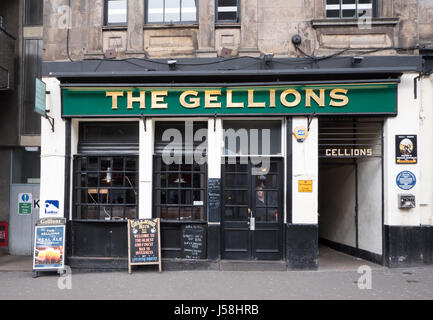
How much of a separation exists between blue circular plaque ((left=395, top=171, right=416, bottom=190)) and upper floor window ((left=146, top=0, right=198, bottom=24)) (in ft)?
20.8

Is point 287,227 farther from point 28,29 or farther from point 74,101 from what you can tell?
point 28,29

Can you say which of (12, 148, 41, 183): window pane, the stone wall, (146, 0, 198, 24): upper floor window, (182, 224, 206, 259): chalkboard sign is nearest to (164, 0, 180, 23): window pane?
(146, 0, 198, 24): upper floor window

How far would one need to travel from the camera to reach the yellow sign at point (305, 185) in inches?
328

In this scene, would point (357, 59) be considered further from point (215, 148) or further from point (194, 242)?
point (194, 242)

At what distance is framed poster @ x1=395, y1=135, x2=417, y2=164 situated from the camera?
27.3 ft

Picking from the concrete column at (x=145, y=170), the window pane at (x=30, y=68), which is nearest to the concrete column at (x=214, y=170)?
the concrete column at (x=145, y=170)

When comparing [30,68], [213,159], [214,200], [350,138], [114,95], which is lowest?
[214,200]

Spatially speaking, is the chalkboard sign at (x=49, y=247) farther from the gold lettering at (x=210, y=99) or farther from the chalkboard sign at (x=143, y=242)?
the gold lettering at (x=210, y=99)

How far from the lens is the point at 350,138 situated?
8945 mm

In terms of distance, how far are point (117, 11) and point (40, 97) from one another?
294cm

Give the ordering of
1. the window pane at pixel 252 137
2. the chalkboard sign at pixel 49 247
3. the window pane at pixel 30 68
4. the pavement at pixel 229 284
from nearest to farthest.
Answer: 1. the pavement at pixel 229 284
2. the chalkboard sign at pixel 49 247
3. the window pane at pixel 252 137
4. the window pane at pixel 30 68

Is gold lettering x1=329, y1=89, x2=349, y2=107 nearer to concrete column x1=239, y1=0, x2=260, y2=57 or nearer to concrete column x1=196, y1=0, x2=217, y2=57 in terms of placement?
concrete column x1=239, y1=0, x2=260, y2=57

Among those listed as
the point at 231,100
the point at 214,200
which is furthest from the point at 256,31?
the point at 214,200

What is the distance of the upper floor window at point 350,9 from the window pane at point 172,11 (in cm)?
377
